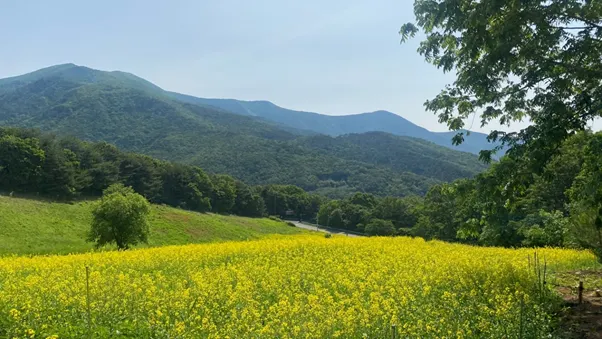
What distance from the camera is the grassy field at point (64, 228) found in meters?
37.2

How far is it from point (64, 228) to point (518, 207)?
1823 inches

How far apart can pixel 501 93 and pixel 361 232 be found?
92.1m

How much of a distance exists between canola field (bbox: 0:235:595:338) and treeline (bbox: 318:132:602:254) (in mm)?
1978

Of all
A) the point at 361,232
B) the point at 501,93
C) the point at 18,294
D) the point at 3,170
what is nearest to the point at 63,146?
the point at 3,170

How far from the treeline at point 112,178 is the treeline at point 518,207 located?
2302 centimetres

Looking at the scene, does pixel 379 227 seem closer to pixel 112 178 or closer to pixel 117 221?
pixel 112 178

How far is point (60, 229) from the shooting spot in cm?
4481

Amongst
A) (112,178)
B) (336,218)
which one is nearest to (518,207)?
(112,178)

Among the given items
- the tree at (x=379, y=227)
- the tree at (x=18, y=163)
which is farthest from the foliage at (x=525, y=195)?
the tree at (x=18, y=163)

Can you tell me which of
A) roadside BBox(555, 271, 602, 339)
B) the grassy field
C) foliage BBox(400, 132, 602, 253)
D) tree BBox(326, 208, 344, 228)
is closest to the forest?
foliage BBox(400, 132, 602, 253)

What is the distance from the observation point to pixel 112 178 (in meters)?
75.6

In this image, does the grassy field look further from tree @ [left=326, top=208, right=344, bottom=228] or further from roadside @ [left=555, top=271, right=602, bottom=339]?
tree @ [left=326, top=208, right=344, bottom=228]

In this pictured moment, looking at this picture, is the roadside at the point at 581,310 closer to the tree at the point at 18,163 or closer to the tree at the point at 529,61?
the tree at the point at 529,61

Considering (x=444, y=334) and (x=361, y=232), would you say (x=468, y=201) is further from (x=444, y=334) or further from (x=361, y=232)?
(x=361, y=232)
